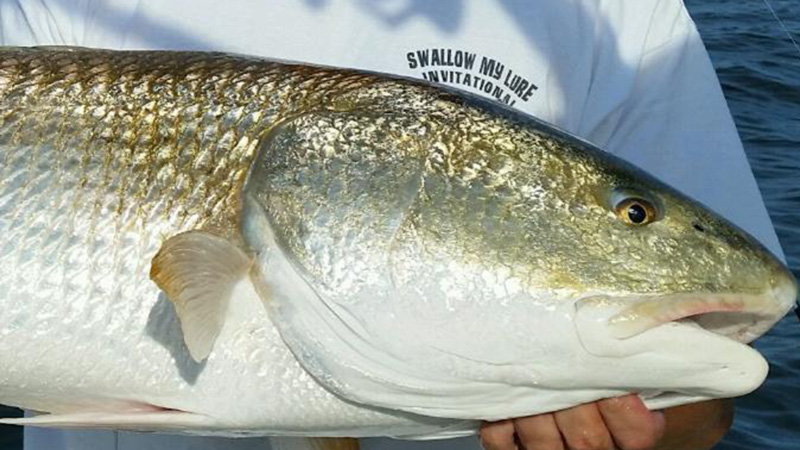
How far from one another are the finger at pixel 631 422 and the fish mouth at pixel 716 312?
14 cm

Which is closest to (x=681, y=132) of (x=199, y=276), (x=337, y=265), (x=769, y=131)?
(x=337, y=265)

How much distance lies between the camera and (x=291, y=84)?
→ 2.21 metres

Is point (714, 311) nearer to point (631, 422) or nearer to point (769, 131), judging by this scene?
point (631, 422)

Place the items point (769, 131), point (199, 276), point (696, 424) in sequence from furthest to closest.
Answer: point (769, 131) → point (696, 424) → point (199, 276)

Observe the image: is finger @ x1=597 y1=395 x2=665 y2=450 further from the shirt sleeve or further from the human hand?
the shirt sleeve

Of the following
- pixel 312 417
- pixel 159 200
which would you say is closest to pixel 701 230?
pixel 312 417

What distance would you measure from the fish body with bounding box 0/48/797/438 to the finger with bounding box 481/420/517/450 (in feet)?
0.13

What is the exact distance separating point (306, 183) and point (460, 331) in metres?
0.31

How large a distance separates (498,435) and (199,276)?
1.69ft

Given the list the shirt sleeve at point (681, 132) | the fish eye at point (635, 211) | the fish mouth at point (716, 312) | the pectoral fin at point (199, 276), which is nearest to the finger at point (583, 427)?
the fish mouth at point (716, 312)

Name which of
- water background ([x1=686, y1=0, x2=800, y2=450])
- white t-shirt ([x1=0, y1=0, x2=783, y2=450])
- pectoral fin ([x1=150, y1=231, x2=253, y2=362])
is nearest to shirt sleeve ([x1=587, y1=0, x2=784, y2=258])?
white t-shirt ([x1=0, y1=0, x2=783, y2=450])

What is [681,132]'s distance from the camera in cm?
275

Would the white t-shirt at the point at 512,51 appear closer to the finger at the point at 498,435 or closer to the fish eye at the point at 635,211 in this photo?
the finger at the point at 498,435

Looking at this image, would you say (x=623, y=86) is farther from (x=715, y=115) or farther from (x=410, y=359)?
(x=410, y=359)
